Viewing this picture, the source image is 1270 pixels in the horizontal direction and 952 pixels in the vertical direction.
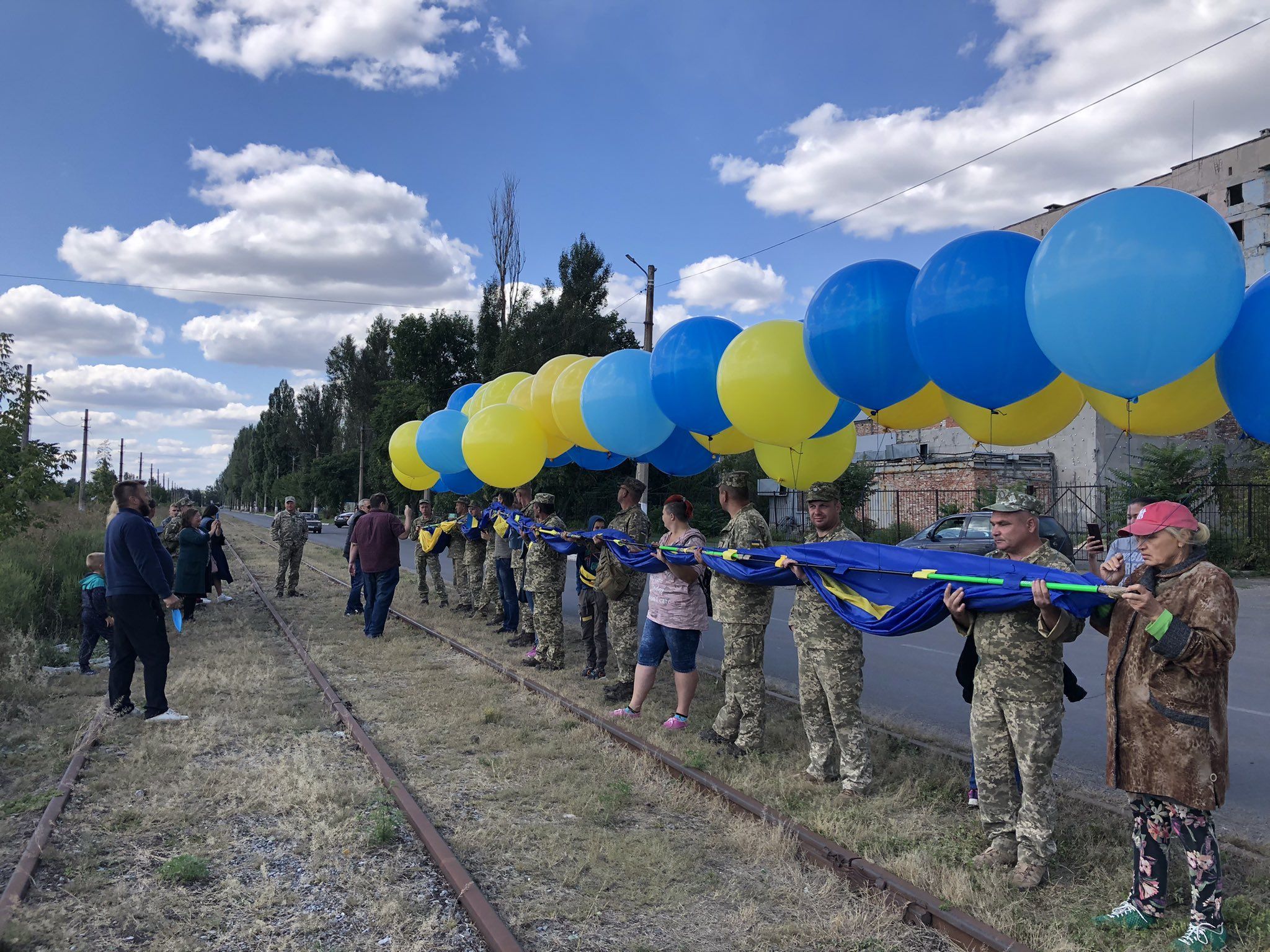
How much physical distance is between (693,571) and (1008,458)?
2529 cm

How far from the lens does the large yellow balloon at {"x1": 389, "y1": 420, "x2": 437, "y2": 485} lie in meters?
12.0

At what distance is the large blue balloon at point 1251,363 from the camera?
3820mm

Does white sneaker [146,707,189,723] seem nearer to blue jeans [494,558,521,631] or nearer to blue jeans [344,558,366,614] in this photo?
blue jeans [494,558,521,631]

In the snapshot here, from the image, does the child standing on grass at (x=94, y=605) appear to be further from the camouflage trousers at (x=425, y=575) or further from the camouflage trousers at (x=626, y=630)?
the camouflage trousers at (x=425, y=575)

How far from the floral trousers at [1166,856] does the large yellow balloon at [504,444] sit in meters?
6.79

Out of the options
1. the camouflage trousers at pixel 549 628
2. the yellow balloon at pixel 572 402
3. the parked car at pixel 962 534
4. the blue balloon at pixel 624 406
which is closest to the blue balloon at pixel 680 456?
the blue balloon at pixel 624 406

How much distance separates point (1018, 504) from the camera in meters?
4.05

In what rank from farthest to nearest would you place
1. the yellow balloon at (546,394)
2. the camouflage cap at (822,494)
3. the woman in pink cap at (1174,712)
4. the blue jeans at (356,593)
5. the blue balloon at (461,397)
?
1. the blue jeans at (356,593)
2. the blue balloon at (461,397)
3. the yellow balloon at (546,394)
4. the camouflage cap at (822,494)
5. the woman in pink cap at (1174,712)

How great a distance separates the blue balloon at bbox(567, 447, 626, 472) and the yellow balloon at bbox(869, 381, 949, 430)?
394 centimetres

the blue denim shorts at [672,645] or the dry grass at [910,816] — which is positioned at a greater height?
the blue denim shorts at [672,645]

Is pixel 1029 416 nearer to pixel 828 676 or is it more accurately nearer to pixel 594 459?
pixel 828 676

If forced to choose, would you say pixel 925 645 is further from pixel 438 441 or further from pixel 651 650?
pixel 438 441

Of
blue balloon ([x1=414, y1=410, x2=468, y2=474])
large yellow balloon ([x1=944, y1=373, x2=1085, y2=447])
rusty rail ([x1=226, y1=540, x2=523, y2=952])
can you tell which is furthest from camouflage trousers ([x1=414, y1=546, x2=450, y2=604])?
large yellow balloon ([x1=944, y1=373, x2=1085, y2=447])

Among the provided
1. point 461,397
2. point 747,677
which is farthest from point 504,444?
point 747,677
